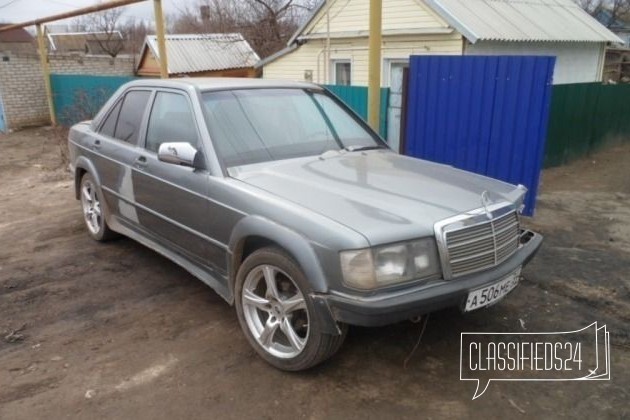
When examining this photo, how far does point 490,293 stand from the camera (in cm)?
298

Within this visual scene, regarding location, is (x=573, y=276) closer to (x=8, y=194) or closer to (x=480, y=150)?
(x=480, y=150)

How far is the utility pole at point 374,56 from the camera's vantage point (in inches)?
205

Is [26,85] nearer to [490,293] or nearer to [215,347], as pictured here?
[215,347]

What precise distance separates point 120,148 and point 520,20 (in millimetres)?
11278

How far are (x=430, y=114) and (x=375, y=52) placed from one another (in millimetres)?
1627

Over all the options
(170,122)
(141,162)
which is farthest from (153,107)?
(141,162)

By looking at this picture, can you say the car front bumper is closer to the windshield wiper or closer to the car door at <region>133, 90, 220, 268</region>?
the car door at <region>133, 90, 220, 268</region>

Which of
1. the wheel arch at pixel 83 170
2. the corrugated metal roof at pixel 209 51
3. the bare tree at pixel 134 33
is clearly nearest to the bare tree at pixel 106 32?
the bare tree at pixel 134 33

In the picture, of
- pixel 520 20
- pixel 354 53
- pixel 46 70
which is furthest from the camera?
pixel 46 70

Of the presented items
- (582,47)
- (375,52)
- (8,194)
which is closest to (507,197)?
(375,52)

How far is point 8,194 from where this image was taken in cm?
782

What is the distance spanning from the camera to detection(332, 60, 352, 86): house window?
1473 centimetres

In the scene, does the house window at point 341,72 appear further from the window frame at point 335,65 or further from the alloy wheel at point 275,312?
the alloy wheel at point 275,312

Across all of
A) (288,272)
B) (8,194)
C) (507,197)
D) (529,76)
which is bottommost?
(8,194)
